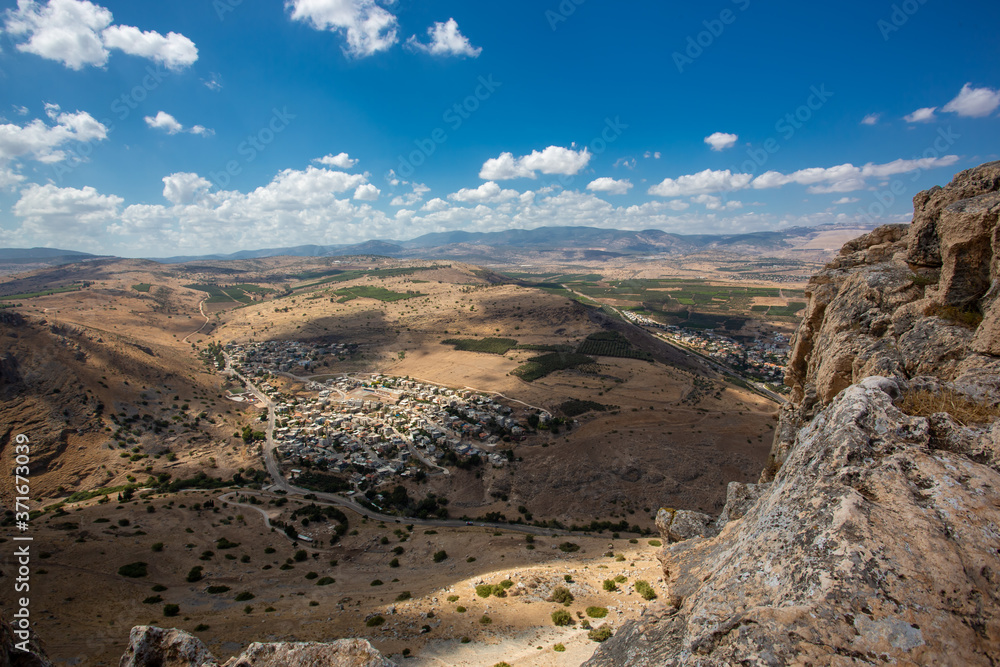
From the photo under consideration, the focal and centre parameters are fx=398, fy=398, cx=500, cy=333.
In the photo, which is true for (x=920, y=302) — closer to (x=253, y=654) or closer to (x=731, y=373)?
(x=253, y=654)

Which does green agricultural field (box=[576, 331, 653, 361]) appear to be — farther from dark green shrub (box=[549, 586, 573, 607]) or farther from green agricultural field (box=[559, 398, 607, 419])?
dark green shrub (box=[549, 586, 573, 607])

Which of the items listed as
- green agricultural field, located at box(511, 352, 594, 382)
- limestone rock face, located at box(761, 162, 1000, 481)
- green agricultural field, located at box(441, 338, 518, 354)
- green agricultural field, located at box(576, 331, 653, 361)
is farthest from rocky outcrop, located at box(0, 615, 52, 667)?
green agricultural field, located at box(576, 331, 653, 361)

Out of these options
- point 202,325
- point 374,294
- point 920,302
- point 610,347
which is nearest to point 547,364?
point 610,347

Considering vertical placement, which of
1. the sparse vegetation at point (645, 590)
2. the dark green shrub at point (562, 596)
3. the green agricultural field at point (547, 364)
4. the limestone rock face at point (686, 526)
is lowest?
the green agricultural field at point (547, 364)

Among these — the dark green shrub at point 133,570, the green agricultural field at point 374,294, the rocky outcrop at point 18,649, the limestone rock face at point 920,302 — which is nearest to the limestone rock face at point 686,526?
the limestone rock face at point 920,302

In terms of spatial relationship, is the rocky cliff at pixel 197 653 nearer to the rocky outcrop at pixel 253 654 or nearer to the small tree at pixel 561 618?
the rocky outcrop at pixel 253 654

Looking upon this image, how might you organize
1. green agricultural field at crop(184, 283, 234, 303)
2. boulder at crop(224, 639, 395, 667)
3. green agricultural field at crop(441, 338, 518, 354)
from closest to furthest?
boulder at crop(224, 639, 395, 667) → green agricultural field at crop(441, 338, 518, 354) → green agricultural field at crop(184, 283, 234, 303)
